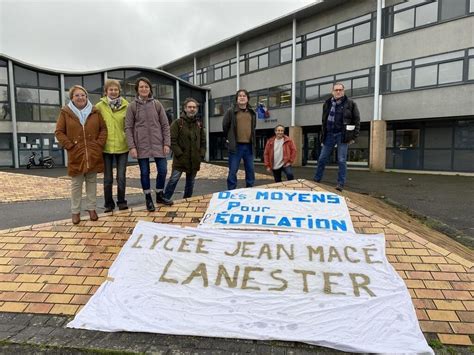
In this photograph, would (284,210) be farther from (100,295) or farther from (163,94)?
(163,94)

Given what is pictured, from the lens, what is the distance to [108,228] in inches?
162

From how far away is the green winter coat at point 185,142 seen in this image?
5.02 metres

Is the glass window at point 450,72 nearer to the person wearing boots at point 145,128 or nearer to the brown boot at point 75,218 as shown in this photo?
the person wearing boots at point 145,128

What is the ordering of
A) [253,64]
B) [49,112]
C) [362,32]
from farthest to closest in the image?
[253,64] → [49,112] → [362,32]

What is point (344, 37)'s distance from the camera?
1888 cm

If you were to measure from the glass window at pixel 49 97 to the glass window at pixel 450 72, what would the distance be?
22010mm

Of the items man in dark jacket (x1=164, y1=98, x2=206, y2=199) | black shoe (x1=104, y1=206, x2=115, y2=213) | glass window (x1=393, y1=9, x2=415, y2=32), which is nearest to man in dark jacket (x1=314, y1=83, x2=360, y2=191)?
man in dark jacket (x1=164, y1=98, x2=206, y2=199)

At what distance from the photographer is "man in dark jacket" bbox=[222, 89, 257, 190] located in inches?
221

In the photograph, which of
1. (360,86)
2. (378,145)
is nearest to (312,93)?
(360,86)

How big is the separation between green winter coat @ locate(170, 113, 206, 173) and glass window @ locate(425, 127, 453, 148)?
15.2 m

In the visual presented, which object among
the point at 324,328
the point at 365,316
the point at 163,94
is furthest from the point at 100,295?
the point at 163,94

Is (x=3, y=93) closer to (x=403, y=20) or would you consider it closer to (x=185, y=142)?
(x=185, y=142)

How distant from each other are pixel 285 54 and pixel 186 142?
19138mm

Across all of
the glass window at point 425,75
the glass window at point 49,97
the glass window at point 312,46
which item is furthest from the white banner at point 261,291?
the glass window at point 49,97
